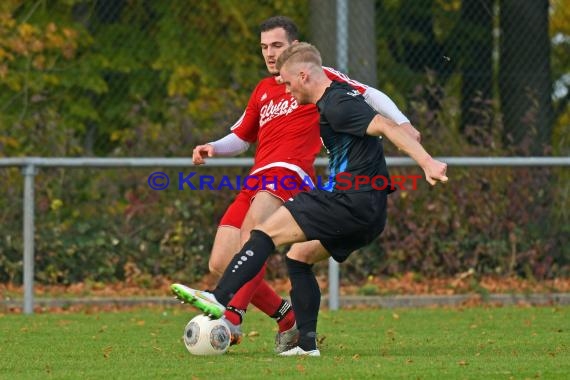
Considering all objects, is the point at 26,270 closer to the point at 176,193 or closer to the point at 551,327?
the point at 176,193

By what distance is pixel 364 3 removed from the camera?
1395 centimetres

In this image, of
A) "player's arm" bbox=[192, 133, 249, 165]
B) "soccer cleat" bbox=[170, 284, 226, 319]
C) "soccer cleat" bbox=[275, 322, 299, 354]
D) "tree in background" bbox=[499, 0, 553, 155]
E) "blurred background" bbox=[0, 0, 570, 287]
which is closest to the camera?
"soccer cleat" bbox=[170, 284, 226, 319]

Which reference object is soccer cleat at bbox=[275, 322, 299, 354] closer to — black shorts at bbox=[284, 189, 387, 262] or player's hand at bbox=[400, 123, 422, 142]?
black shorts at bbox=[284, 189, 387, 262]

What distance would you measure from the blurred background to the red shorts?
12.9 ft

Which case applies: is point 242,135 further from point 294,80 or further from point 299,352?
point 299,352

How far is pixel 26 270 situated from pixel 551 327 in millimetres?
4354

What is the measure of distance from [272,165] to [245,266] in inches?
43.6

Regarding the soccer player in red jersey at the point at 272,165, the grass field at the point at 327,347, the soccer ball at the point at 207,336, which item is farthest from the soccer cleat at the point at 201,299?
the soccer player in red jersey at the point at 272,165

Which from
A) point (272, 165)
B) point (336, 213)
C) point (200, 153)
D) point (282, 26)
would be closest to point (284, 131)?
point (272, 165)

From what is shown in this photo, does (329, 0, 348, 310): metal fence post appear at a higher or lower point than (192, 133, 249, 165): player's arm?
higher

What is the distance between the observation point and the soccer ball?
25.1 ft

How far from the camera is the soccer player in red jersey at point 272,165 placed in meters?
8.23

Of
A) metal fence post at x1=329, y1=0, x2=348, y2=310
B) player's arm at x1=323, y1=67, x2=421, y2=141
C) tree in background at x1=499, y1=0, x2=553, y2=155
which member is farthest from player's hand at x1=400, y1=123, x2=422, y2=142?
tree in background at x1=499, y1=0, x2=553, y2=155

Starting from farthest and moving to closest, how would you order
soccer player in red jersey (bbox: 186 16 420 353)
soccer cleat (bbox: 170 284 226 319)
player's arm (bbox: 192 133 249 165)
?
player's arm (bbox: 192 133 249 165), soccer player in red jersey (bbox: 186 16 420 353), soccer cleat (bbox: 170 284 226 319)
